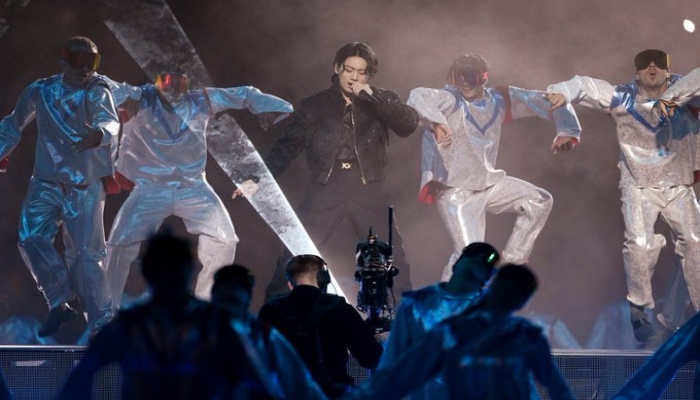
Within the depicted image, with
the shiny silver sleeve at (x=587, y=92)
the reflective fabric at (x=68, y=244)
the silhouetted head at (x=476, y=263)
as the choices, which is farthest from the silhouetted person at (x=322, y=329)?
the shiny silver sleeve at (x=587, y=92)

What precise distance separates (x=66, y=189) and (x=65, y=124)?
48 cm

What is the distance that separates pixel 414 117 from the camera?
332 inches

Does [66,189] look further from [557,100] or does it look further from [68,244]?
[557,100]

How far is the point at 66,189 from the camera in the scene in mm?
7867

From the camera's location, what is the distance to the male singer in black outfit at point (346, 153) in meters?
8.33

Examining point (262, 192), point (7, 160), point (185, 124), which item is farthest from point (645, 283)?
point (7, 160)

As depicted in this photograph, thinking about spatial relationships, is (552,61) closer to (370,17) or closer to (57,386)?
(370,17)

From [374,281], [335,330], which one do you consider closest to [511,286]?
[335,330]

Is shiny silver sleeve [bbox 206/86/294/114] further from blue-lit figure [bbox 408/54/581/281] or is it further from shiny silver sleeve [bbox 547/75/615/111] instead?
shiny silver sleeve [bbox 547/75/615/111]

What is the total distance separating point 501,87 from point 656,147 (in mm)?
1317

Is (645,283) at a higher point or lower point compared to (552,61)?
lower

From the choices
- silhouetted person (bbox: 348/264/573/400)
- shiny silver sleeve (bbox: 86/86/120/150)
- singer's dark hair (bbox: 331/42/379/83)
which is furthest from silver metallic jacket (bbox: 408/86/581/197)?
silhouetted person (bbox: 348/264/573/400)

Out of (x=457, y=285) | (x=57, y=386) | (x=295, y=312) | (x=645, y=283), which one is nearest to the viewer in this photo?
(x=457, y=285)

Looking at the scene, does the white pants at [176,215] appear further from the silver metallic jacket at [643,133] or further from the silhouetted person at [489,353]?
the silhouetted person at [489,353]
